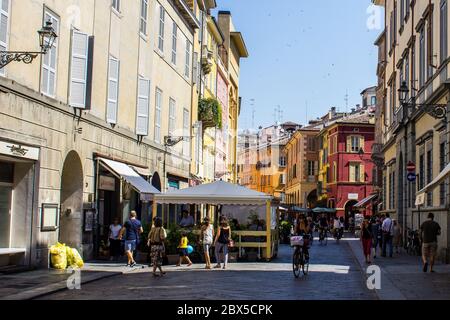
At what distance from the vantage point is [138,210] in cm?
2945

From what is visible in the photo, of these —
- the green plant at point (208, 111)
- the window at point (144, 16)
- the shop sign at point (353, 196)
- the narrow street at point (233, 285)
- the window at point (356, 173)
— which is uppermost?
the window at point (144, 16)

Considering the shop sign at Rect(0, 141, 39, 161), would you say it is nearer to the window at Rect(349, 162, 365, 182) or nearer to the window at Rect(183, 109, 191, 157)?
the window at Rect(183, 109, 191, 157)

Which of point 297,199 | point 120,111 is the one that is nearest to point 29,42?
point 120,111

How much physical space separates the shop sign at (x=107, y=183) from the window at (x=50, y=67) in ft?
16.9

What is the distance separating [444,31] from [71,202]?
514 inches

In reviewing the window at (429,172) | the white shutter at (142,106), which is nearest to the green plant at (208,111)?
the white shutter at (142,106)

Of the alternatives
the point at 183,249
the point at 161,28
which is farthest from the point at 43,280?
the point at 161,28

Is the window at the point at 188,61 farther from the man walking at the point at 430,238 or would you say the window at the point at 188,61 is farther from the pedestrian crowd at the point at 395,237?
the man walking at the point at 430,238

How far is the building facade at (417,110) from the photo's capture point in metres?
24.2

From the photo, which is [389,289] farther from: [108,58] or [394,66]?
[394,66]

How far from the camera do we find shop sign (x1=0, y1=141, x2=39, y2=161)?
17.0m

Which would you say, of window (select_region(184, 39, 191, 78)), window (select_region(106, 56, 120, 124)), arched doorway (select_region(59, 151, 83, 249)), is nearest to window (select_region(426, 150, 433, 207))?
window (select_region(106, 56, 120, 124))

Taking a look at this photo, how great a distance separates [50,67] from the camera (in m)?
19.7

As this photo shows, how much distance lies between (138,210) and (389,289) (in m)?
15.4
